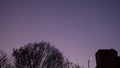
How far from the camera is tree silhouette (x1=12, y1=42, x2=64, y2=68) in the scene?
50.8 meters

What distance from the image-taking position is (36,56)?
51344mm

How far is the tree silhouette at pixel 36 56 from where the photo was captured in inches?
1998

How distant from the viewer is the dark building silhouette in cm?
3455

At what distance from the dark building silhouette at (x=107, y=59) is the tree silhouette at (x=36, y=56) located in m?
20.7

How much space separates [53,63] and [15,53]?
11787mm

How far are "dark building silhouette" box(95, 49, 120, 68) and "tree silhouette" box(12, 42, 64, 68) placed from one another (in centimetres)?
2075

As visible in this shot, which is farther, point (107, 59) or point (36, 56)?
point (36, 56)

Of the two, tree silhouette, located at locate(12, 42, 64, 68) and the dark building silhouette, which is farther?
tree silhouette, located at locate(12, 42, 64, 68)

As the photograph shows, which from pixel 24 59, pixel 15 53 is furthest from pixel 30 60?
pixel 15 53

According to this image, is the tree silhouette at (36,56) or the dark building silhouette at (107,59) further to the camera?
the tree silhouette at (36,56)

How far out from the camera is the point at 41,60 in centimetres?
5197

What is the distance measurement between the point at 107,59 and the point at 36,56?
23201 millimetres

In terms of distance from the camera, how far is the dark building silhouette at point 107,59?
3455cm

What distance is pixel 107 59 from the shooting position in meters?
34.9
